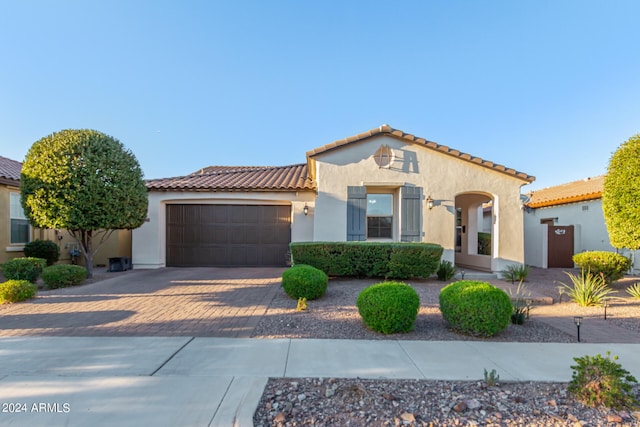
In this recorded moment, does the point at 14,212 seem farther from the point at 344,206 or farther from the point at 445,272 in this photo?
the point at 445,272

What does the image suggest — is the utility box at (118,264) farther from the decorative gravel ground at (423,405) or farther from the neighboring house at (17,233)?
the decorative gravel ground at (423,405)

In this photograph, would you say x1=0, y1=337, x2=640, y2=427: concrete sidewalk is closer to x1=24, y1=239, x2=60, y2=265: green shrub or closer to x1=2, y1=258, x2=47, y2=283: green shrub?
x1=2, y1=258, x2=47, y2=283: green shrub

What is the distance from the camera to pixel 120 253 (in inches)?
505

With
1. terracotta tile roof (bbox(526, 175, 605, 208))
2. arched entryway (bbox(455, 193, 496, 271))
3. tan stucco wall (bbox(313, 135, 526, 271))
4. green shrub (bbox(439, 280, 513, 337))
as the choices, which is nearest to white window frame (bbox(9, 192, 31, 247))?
tan stucco wall (bbox(313, 135, 526, 271))

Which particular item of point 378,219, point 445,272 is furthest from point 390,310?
point 378,219

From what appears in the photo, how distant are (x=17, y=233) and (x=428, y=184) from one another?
1563 centimetres

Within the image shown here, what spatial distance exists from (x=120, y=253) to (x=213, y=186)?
18.0ft

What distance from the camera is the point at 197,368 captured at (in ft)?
12.0

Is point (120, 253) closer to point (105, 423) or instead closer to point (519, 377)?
point (105, 423)

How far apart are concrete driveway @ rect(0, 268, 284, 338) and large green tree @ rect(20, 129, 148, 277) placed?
2.01 m

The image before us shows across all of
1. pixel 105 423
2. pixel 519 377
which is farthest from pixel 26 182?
pixel 519 377

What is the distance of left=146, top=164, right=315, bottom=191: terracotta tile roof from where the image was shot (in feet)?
38.0

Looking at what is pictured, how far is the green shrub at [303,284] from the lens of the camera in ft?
21.7

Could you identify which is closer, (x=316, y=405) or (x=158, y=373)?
(x=316, y=405)
